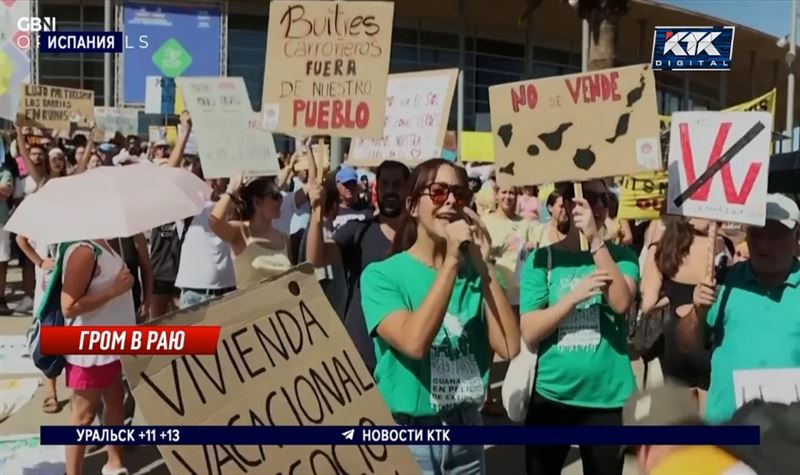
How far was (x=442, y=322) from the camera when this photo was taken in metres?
2.46

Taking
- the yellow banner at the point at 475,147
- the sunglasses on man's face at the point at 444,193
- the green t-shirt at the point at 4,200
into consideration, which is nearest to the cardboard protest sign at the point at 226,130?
the sunglasses on man's face at the point at 444,193

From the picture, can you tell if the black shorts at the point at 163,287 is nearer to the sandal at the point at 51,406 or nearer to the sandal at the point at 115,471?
the sandal at the point at 51,406

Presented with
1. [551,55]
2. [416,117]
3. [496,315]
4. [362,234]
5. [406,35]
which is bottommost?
[496,315]

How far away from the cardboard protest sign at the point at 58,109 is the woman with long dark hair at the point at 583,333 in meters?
3.73

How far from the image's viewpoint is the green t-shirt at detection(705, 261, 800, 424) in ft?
9.17

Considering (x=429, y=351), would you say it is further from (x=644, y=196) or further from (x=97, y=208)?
(x=644, y=196)

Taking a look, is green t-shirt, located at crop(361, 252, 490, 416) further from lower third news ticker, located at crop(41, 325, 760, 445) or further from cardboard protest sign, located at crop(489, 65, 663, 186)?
cardboard protest sign, located at crop(489, 65, 663, 186)

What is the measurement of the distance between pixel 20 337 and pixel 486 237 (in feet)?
18.4

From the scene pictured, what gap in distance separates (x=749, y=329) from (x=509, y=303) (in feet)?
2.72

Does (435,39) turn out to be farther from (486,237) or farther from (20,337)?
(486,237)

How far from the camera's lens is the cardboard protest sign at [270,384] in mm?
2152

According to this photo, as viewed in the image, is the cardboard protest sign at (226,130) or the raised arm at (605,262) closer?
the raised arm at (605,262)

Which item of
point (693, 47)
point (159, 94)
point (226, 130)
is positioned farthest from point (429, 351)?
point (226, 130)

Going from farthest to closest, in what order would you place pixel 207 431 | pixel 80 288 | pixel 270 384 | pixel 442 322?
pixel 80 288 < pixel 442 322 < pixel 270 384 < pixel 207 431
